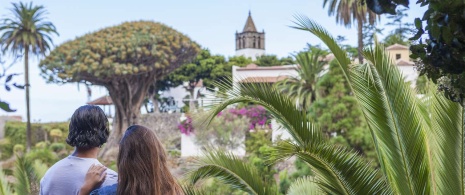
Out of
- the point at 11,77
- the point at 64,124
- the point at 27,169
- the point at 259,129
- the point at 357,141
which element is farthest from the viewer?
the point at 64,124

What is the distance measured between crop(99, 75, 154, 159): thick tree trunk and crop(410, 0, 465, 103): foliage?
41.4m

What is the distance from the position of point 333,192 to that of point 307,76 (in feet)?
78.2

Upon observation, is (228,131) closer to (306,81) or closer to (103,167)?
(306,81)

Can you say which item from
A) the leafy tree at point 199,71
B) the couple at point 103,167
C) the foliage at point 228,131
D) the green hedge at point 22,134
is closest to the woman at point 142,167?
the couple at point 103,167

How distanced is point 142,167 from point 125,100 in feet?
137

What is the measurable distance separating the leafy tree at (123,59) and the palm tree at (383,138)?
35026 mm

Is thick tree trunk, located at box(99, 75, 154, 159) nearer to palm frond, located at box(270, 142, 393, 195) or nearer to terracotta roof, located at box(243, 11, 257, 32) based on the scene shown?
palm frond, located at box(270, 142, 393, 195)

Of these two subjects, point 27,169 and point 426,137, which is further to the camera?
point 27,169

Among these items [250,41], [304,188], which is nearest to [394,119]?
[304,188]

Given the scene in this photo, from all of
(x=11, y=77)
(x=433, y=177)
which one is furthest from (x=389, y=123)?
(x=11, y=77)

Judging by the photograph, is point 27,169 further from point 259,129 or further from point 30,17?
point 30,17

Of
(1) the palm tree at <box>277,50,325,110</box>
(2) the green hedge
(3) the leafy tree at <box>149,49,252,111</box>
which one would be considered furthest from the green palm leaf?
(3) the leafy tree at <box>149,49,252,111</box>

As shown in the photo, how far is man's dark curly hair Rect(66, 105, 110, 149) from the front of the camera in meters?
2.98

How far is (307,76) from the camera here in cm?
2983
